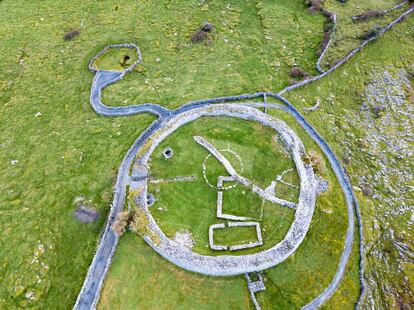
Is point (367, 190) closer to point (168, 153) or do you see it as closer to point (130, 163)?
point (168, 153)

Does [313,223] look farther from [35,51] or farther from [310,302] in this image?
[35,51]

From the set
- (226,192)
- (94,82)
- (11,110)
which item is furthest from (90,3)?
(226,192)

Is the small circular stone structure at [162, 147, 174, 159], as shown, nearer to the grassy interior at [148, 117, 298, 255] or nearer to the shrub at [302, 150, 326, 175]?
the grassy interior at [148, 117, 298, 255]

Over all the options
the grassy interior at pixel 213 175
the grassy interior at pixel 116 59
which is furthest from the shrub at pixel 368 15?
the grassy interior at pixel 116 59

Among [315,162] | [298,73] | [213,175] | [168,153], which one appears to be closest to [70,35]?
[168,153]

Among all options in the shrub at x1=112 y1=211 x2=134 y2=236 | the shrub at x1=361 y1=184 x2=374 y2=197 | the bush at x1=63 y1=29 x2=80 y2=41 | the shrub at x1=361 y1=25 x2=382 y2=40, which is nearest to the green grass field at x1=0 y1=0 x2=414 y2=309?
the shrub at x1=361 y1=184 x2=374 y2=197

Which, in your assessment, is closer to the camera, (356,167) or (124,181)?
(124,181)
